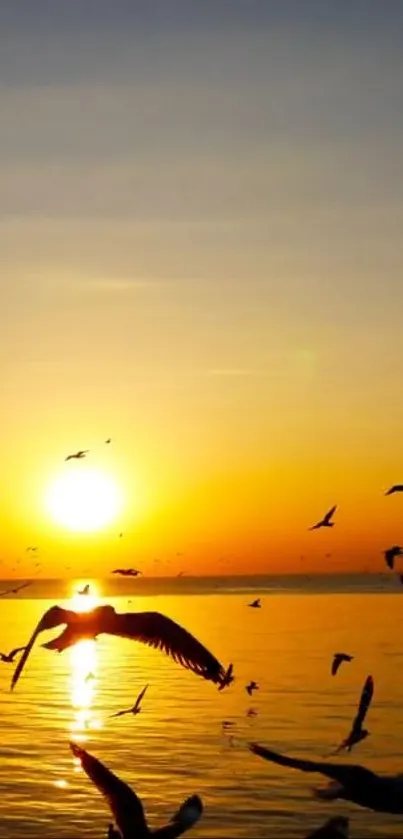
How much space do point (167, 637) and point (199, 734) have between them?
79.3ft

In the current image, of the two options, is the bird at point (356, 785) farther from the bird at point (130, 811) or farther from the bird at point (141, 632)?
the bird at point (141, 632)

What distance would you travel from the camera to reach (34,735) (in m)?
36.3

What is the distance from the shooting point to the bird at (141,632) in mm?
12531

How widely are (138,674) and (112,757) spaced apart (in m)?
25.5

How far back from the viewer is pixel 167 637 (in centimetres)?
1298

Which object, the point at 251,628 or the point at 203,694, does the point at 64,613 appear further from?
the point at 251,628

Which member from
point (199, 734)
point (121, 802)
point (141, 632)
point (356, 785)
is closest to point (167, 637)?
point (141, 632)

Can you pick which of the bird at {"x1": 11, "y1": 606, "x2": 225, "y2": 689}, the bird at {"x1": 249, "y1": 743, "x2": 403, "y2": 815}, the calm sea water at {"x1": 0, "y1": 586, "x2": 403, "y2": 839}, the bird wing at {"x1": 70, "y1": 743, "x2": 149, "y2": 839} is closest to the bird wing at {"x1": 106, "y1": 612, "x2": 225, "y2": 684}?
the bird at {"x1": 11, "y1": 606, "x2": 225, "y2": 689}

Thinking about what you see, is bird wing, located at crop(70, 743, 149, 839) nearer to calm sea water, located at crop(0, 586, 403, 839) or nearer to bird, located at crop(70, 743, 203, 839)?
bird, located at crop(70, 743, 203, 839)

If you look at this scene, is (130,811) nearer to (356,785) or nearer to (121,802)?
(121,802)

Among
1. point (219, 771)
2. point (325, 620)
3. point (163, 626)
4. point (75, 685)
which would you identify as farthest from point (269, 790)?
point (325, 620)

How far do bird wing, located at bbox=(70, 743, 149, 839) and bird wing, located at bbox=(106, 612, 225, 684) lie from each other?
2.69 meters

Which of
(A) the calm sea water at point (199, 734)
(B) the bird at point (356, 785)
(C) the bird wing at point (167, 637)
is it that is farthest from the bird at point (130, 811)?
(A) the calm sea water at point (199, 734)

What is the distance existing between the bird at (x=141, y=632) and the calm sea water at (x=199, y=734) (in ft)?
37.9
